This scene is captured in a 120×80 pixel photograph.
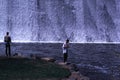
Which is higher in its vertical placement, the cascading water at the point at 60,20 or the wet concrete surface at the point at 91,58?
→ the cascading water at the point at 60,20

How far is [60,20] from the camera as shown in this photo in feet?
127

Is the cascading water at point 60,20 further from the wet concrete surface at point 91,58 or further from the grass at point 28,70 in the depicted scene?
the grass at point 28,70

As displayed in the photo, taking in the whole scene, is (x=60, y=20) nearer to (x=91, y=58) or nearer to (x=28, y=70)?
(x=91, y=58)

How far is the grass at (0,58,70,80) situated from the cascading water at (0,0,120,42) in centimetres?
1686

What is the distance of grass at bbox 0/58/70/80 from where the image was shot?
16.1 metres

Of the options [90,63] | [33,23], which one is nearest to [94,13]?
[33,23]

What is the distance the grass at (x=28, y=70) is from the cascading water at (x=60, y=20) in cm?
1686

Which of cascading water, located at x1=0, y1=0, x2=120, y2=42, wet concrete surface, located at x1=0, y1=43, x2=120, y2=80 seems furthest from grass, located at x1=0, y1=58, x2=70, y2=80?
cascading water, located at x1=0, y1=0, x2=120, y2=42

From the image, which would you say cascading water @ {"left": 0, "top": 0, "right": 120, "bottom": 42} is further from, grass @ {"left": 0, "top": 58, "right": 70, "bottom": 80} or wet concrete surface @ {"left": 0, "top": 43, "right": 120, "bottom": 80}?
grass @ {"left": 0, "top": 58, "right": 70, "bottom": 80}

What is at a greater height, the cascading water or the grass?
the cascading water

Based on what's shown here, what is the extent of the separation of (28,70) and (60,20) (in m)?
21.5

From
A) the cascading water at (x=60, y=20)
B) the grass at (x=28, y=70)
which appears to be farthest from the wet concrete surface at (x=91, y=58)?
the cascading water at (x=60, y=20)

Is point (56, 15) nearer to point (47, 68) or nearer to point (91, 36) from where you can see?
point (91, 36)

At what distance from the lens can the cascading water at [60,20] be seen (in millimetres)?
37688
